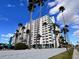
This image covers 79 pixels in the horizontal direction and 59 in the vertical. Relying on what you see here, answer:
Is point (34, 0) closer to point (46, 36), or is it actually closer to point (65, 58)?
point (65, 58)

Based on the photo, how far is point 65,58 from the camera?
26203mm

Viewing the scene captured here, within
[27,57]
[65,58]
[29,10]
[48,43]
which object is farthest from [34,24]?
[27,57]

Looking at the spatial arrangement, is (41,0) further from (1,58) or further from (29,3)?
(1,58)

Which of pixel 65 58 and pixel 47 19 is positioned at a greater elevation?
pixel 47 19

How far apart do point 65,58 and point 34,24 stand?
162765 mm

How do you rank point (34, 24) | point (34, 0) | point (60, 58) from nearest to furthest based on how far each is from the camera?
1. point (60, 58)
2. point (34, 0)
3. point (34, 24)

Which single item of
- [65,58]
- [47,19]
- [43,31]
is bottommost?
[65,58]

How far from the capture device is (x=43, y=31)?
175625mm

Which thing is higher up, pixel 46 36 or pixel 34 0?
pixel 34 0

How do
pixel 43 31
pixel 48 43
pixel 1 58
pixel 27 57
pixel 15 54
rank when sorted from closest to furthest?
1. pixel 1 58
2. pixel 15 54
3. pixel 27 57
4. pixel 48 43
5. pixel 43 31

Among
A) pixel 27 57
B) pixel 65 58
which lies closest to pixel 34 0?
pixel 65 58

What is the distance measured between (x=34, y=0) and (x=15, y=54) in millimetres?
64341

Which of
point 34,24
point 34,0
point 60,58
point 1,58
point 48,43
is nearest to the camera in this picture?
point 1,58

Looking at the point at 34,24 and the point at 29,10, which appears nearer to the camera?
the point at 29,10
